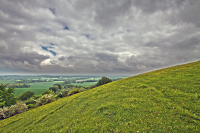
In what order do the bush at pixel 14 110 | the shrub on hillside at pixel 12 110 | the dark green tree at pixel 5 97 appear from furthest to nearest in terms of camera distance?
the dark green tree at pixel 5 97 < the bush at pixel 14 110 < the shrub on hillside at pixel 12 110

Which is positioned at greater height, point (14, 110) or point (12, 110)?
point (12, 110)

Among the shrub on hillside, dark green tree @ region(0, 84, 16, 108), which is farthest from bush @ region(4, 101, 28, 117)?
dark green tree @ region(0, 84, 16, 108)

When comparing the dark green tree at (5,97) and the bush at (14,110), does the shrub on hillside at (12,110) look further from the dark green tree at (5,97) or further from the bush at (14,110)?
the dark green tree at (5,97)

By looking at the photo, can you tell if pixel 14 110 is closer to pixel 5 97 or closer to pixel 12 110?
pixel 12 110

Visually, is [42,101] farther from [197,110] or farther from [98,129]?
[197,110]

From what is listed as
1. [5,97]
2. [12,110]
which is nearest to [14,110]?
[12,110]

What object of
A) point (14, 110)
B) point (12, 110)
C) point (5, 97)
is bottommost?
point (14, 110)

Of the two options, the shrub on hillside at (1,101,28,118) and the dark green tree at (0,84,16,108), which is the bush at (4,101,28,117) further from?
the dark green tree at (0,84,16,108)

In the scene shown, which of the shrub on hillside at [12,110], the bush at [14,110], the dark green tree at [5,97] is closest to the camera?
the shrub on hillside at [12,110]

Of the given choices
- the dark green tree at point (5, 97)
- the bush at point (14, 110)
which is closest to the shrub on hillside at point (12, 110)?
the bush at point (14, 110)

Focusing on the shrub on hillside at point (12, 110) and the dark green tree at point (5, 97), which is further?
the dark green tree at point (5, 97)

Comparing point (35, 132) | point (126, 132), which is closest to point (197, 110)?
point (126, 132)

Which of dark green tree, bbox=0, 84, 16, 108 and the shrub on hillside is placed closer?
the shrub on hillside

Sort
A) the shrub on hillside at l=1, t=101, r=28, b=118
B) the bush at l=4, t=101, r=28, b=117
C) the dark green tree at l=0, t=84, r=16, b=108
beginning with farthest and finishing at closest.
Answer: the dark green tree at l=0, t=84, r=16, b=108 < the bush at l=4, t=101, r=28, b=117 < the shrub on hillside at l=1, t=101, r=28, b=118
